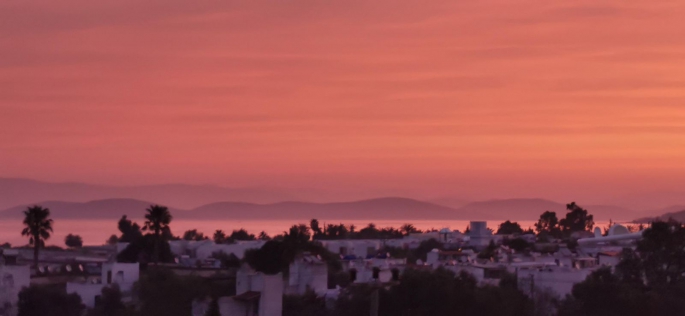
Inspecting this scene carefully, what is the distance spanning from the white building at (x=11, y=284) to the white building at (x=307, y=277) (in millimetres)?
11175

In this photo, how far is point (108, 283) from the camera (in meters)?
60.5

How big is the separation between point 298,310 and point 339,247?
171ft

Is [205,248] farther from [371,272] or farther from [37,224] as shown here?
[371,272]

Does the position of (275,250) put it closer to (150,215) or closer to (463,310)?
(150,215)

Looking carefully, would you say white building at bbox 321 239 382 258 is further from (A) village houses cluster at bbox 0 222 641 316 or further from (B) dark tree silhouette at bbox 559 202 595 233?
(B) dark tree silhouette at bbox 559 202 595 233

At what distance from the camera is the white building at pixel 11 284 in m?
53.8

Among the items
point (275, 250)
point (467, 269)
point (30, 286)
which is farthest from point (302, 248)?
point (30, 286)

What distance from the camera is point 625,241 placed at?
94.4 meters

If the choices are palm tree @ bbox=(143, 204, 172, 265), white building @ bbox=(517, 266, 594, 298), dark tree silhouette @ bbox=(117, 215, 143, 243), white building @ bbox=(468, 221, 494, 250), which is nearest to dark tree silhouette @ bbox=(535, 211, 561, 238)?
white building @ bbox=(468, 221, 494, 250)

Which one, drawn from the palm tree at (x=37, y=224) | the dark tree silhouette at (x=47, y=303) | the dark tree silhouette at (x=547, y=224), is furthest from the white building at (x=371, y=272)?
the dark tree silhouette at (x=547, y=224)

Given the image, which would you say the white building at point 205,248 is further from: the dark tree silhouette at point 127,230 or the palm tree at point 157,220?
the palm tree at point 157,220

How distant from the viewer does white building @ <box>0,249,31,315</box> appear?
177ft

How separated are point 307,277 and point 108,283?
33.1ft

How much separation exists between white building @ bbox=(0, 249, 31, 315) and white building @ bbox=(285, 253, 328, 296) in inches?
440
